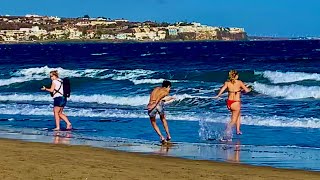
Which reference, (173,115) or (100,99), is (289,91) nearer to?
(100,99)

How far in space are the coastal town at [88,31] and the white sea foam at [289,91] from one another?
147 metres

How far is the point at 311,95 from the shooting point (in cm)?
2714

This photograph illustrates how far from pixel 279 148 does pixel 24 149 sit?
4506 mm

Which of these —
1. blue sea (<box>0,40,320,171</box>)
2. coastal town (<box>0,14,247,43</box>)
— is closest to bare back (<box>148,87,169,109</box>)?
blue sea (<box>0,40,320,171</box>)

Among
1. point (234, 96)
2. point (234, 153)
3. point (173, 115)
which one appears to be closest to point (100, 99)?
point (173, 115)

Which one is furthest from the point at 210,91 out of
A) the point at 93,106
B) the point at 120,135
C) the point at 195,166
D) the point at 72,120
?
the point at 195,166

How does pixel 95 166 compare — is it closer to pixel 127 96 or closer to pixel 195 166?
pixel 195 166

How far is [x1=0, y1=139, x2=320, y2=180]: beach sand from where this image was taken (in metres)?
9.44

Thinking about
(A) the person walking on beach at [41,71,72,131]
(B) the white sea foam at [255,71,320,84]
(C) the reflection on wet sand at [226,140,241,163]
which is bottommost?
(C) the reflection on wet sand at [226,140,241,163]

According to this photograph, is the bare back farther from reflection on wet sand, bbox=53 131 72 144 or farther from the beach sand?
the beach sand

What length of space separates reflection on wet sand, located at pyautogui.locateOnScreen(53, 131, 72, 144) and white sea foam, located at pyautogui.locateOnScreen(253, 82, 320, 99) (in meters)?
12.5

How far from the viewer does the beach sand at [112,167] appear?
9.44 m

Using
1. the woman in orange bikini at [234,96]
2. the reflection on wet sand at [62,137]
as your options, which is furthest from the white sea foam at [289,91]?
the reflection on wet sand at [62,137]

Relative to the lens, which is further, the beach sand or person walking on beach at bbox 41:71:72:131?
person walking on beach at bbox 41:71:72:131
